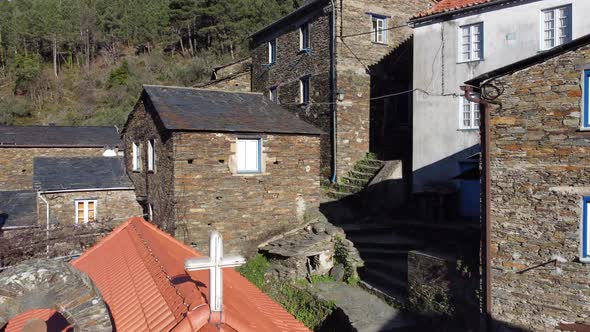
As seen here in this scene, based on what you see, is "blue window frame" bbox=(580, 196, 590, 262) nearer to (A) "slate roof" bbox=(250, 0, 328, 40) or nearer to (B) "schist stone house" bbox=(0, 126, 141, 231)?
(A) "slate roof" bbox=(250, 0, 328, 40)

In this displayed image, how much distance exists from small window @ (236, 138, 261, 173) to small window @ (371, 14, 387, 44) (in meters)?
7.96

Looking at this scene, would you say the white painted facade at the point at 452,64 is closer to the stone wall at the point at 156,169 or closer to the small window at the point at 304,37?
the small window at the point at 304,37

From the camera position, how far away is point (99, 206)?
20.5 metres

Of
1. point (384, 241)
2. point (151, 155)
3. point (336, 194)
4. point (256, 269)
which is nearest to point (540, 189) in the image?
point (384, 241)

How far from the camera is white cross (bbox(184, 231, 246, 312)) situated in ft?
12.6

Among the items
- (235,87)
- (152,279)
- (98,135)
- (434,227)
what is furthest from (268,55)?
(152,279)

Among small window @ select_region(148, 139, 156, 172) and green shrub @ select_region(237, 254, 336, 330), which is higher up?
small window @ select_region(148, 139, 156, 172)

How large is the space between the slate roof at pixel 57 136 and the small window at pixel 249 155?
47.7ft

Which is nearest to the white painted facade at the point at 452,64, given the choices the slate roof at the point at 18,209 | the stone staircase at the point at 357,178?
the stone staircase at the point at 357,178

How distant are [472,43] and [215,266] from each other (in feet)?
45.9

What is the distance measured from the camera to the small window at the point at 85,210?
2009 centimetres

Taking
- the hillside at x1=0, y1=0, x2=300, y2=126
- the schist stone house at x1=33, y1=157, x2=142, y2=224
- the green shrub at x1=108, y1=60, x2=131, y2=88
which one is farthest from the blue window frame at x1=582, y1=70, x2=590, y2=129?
the green shrub at x1=108, y1=60, x2=131, y2=88

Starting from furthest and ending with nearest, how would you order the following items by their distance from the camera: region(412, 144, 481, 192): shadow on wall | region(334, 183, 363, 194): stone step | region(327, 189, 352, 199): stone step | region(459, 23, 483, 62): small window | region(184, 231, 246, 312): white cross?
region(327, 189, 352, 199): stone step < region(334, 183, 363, 194): stone step < region(412, 144, 481, 192): shadow on wall < region(459, 23, 483, 62): small window < region(184, 231, 246, 312): white cross

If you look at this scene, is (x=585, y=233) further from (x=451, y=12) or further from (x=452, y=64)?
(x=451, y=12)
